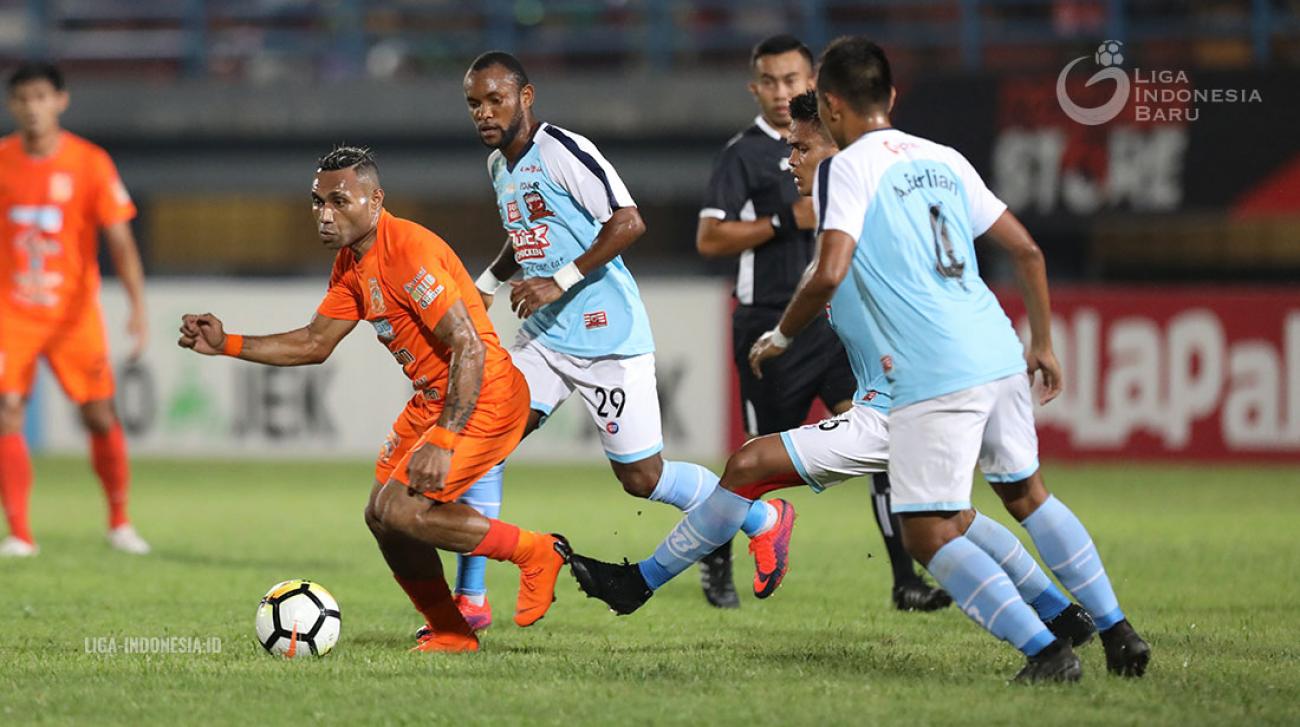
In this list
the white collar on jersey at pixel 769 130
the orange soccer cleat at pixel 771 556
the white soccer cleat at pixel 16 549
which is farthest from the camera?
the white soccer cleat at pixel 16 549

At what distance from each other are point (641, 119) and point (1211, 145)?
226 inches

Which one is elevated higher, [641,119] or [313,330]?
[641,119]

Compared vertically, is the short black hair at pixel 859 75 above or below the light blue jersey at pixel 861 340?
above

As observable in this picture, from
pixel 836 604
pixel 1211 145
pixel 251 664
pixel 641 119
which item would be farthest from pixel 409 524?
pixel 641 119

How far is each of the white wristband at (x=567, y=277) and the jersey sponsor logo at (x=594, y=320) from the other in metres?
0.32

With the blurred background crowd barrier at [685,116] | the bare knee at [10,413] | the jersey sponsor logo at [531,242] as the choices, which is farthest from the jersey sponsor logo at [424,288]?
the blurred background crowd barrier at [685,116]

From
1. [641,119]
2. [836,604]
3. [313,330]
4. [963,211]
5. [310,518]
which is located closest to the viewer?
[963,211]

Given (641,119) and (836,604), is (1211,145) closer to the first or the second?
(641,119)

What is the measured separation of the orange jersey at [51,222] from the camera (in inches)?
372

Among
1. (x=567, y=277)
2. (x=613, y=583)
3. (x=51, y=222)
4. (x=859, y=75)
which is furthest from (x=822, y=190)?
(x=51, y=222)

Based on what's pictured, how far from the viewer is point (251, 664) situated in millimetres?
5586

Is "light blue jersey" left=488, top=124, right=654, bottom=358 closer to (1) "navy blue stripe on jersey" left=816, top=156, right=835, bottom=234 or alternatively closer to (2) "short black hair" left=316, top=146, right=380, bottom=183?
(2) "short black hair" left=316, top=146, right=380, bottom=183

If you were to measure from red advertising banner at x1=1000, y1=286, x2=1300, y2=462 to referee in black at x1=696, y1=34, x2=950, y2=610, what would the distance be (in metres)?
7.54

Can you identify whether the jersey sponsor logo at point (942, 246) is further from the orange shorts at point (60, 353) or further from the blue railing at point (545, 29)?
the blue railing at point (545, 29)
